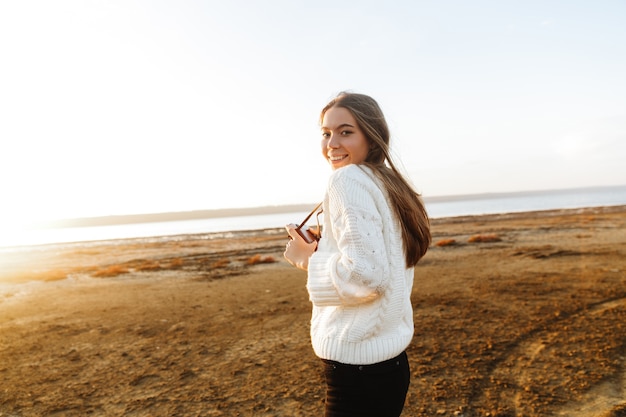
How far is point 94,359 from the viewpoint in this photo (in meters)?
5.87

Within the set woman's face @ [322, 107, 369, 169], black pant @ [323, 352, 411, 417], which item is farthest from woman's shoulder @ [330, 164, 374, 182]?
black pant @ [323, 352, 411, 417]

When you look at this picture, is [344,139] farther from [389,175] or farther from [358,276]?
[358,276]

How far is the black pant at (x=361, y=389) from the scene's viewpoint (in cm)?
165

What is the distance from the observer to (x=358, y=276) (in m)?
1.51

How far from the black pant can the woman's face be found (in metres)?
0.88

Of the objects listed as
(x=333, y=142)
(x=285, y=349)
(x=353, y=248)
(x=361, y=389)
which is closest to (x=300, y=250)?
(x=353, y=248)

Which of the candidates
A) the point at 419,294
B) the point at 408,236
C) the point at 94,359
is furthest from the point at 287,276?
the point at 408,236

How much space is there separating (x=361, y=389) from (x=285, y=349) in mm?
4441

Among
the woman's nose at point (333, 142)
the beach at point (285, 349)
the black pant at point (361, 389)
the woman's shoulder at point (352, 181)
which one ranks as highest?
the woman's nose at point (333, 142)

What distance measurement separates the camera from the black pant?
1.65m

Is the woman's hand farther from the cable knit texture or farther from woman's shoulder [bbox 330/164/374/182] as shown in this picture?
woman's shoulder [bbox 330/164/374/182]

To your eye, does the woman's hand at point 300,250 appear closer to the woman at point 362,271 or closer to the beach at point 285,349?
the woman at point 362,271

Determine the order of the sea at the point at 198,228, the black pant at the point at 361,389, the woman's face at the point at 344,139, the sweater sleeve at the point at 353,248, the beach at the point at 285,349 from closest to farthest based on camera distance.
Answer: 1. the sweater sleeve at the point at 353,248
2. the black pant at the point at 361,389
3. the woman's face at the point at 344,139
4. the beach at the point at 285,349
5. the sea at the point at 198,228

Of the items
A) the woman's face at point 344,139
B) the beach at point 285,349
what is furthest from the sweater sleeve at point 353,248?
the beach at point 285,349
